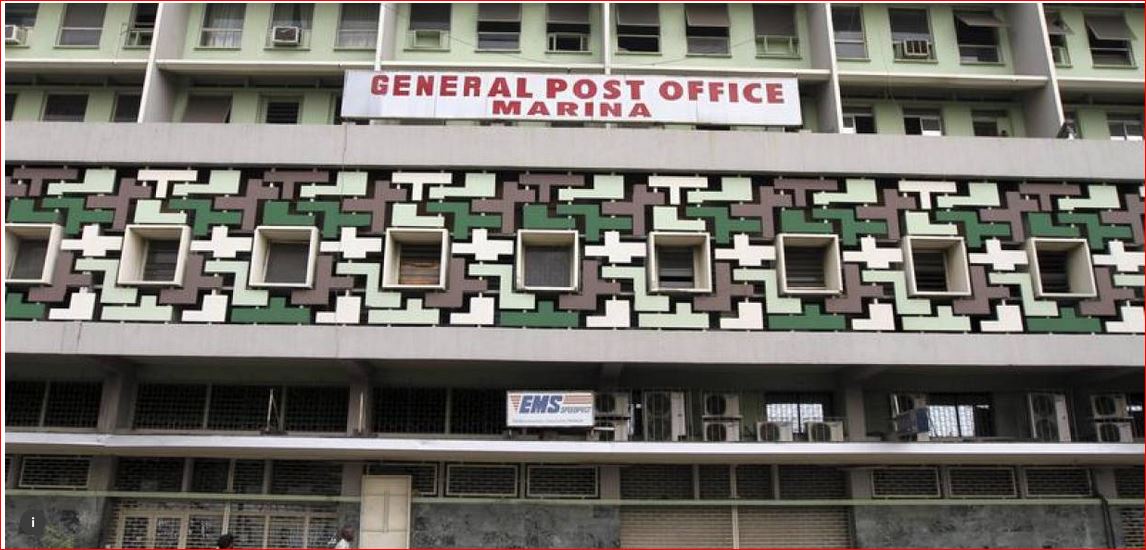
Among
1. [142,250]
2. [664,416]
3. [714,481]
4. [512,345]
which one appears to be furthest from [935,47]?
[142,250]

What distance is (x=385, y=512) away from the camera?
15836 mm

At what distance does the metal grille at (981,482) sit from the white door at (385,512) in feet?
32.5

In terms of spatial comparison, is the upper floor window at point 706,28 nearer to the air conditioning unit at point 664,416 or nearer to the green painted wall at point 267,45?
the green painted wall at point 267,45

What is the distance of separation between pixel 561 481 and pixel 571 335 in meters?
2.89

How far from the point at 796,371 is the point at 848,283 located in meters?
1.92

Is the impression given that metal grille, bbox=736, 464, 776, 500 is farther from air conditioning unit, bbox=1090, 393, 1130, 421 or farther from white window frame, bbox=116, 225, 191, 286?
white window frame, bbox=116, 225, 191, 286

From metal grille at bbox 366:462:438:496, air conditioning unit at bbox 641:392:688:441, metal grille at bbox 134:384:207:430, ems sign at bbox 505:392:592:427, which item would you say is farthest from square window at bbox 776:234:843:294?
metal grille at bbox 134:384:207:430

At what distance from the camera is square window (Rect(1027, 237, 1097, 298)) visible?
15.9m

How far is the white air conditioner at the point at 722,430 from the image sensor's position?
15609mm

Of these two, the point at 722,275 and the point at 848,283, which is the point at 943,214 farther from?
the point at 722,275

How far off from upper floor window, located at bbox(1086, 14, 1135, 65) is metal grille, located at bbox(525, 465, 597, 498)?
1468cm

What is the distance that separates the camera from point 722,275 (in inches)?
618

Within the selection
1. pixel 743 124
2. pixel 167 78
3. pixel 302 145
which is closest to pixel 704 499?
pixel 743 124

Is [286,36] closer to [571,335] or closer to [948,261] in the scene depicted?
[571,335]
